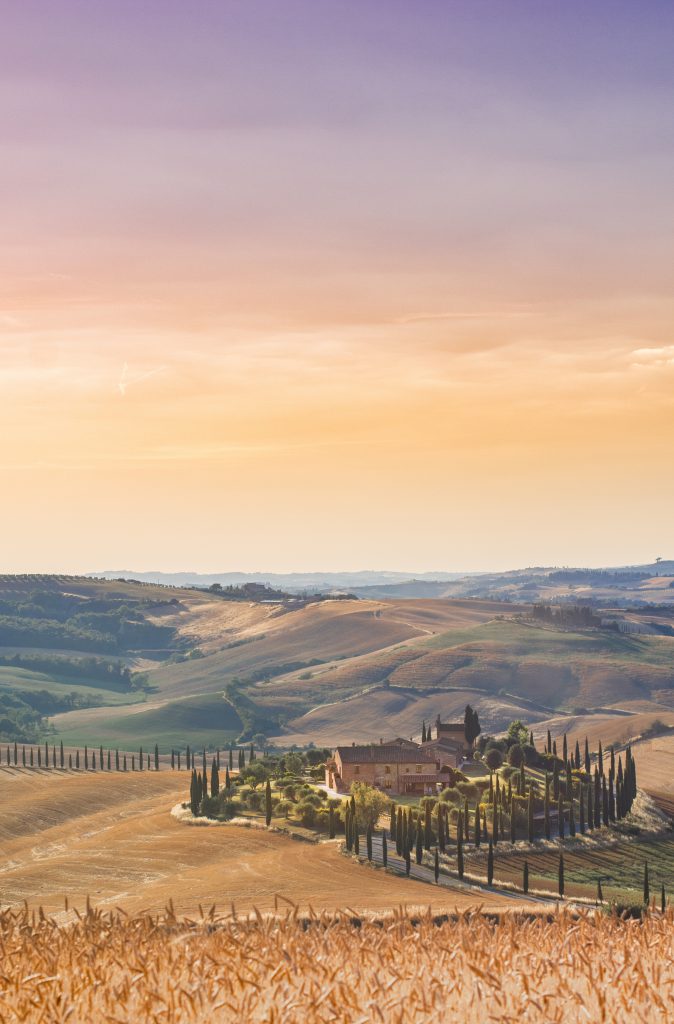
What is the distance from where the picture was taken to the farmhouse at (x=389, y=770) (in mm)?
119062

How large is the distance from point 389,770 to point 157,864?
42326 mm

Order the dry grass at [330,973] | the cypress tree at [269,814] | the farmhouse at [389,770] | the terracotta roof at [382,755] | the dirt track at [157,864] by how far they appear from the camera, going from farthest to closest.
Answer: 1. the terracotta roof at [382,755]
2. the farmhouse at [389,770]
3. the cypress tree at [269,814]
4. the dirt track at [157,864]
5. the dry grass at [330,973]

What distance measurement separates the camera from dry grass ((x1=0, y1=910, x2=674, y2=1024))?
1148 cm

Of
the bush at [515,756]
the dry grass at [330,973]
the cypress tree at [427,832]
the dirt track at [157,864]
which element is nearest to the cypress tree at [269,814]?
the dirt track at [157,864]

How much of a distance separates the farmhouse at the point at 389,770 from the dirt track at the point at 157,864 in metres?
20.0

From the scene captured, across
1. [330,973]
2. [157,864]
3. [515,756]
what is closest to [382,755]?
[515,756]

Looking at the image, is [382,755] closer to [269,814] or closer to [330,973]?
[269,814]

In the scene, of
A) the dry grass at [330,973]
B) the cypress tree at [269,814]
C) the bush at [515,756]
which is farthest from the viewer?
the bush at [515,756]

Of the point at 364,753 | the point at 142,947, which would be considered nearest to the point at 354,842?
the point at 364,753

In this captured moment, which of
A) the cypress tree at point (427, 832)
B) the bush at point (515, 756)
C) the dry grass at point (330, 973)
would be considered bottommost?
the bush at point (515, 756)

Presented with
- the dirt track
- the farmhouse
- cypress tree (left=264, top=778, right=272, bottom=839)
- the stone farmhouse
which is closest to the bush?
the stone farmhouse

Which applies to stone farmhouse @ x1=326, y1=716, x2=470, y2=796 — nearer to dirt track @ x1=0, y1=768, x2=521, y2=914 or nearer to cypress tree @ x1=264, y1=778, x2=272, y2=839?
cypress tree @ x1=264, y1=778, x2=272, y2=839

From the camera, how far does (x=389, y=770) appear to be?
120m

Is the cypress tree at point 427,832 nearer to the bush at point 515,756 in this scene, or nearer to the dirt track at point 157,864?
the dirt track at point 157,864
